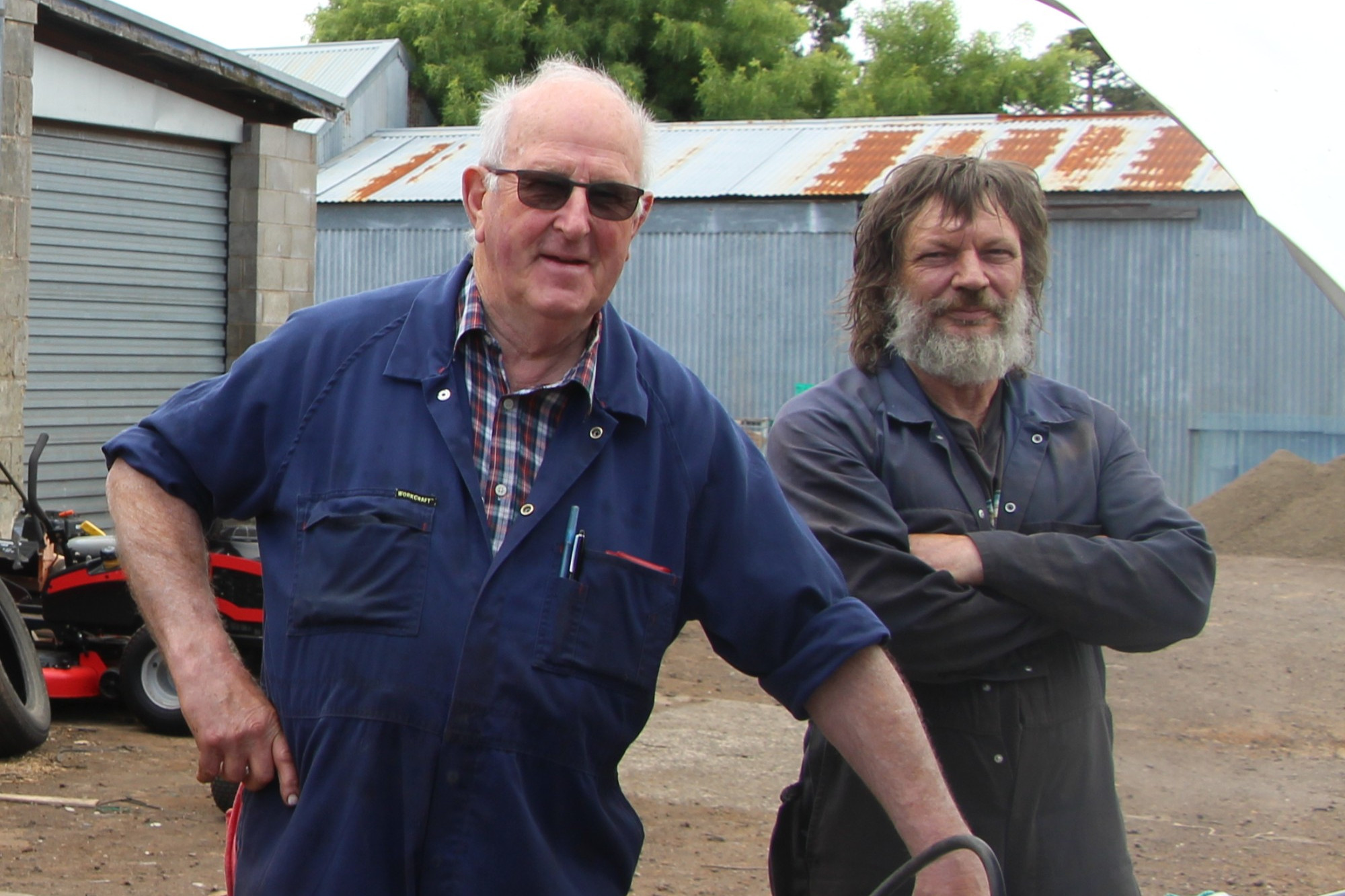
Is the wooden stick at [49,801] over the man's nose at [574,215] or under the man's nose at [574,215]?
under

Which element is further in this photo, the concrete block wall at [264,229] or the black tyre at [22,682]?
the concrete block wall at [264,229]

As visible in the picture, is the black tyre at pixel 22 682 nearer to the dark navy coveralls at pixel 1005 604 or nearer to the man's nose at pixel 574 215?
the dark navy coveralls at pixel 1005 604

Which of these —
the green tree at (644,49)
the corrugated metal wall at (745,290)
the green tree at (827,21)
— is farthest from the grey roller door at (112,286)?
the green tree at (827,21)

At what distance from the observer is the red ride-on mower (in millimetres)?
7281

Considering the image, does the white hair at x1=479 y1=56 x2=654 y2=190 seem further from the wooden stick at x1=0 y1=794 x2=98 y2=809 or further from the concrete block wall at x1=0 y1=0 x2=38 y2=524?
the concrete block wall at x1=0 y1=0 x2=38 y2=524

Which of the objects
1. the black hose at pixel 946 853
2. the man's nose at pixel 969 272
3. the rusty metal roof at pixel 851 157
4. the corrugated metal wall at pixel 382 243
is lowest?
the black hose at pixel 946 853

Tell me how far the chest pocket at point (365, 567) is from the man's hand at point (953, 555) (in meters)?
1.07

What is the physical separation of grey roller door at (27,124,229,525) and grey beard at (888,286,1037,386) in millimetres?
8597

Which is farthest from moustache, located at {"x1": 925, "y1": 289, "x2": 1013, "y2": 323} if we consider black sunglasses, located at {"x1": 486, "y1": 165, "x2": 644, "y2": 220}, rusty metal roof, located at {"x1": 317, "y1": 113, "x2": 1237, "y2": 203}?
rusty metal roof, located at {"x1": 317, "y1": 113, "x2": 1237, "y2": 203}

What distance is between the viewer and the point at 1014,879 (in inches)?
108

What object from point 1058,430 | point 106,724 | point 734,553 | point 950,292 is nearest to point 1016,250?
point 950,292

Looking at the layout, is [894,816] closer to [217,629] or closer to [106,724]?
[217,629]

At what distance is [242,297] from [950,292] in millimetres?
9997

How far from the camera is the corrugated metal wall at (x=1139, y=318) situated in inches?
687
